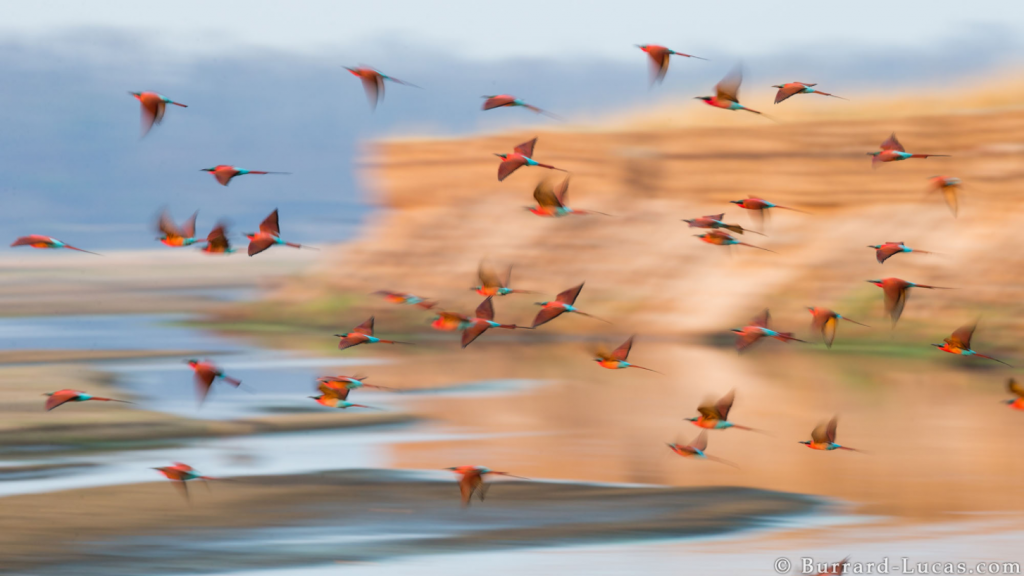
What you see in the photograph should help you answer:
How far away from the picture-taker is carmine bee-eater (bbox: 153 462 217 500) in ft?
28.6

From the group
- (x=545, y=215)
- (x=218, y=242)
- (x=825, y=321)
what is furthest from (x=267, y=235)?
(x=825, y=321)

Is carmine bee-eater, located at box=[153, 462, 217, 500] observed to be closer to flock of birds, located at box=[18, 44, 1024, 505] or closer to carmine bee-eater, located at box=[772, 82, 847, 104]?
flock of birds, located at box=[18, 44, 1024, 505]

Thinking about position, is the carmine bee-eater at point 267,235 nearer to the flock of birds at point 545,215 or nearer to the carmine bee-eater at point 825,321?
the flock of birds at point 545,215

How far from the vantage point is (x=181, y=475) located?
877 centimetres

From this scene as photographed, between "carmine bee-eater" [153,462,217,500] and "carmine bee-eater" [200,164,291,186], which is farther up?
"carmine bee-eater" [200,164,291,186]

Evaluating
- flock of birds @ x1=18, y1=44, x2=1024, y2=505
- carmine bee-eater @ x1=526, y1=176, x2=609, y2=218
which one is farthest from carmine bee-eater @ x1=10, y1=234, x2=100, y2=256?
carmine bee-eater @ x1=526, y1=176, x2=609, y2=218

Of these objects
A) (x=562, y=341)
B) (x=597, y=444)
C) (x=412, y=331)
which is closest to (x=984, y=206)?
(x=562, y=341)

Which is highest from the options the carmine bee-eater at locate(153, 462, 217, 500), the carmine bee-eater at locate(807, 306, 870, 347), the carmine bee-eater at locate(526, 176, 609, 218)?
the carmine bee-eater at locate(526, 176, 609, 218)

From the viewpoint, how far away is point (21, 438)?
1290 cm

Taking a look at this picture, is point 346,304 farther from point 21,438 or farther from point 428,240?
point 21,438

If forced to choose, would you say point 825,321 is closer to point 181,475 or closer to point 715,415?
point 715,415

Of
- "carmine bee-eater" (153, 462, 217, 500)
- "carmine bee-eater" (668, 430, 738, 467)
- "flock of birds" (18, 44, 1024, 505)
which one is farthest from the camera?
"carmine bee-eater" (668, 430, 738, 467)

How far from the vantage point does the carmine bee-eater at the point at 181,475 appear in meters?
8.72

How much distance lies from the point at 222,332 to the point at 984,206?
17530 millimetres
